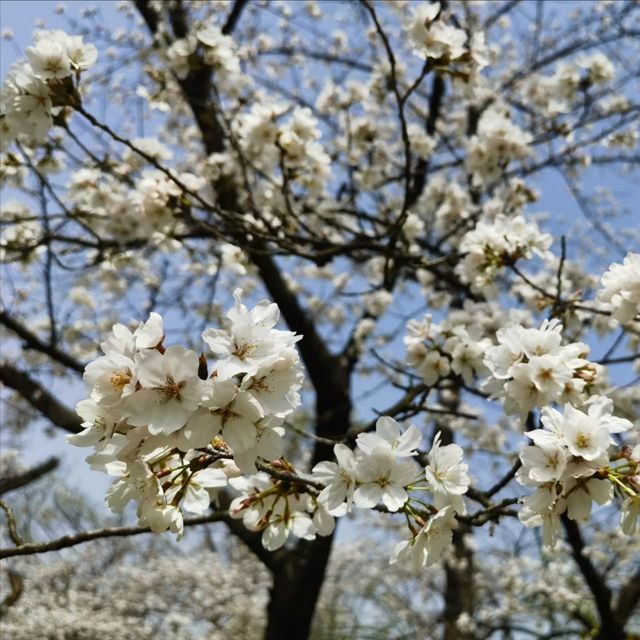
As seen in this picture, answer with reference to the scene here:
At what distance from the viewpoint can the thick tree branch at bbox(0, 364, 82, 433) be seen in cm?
390

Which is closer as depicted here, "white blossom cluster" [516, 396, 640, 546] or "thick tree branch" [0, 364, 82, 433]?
"white blossom cluster" [516, 396, 640, 546]

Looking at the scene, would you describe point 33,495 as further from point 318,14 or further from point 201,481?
point 201,481

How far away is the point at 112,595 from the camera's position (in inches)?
356

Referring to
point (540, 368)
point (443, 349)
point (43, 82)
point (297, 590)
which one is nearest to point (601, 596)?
point (297, 590)

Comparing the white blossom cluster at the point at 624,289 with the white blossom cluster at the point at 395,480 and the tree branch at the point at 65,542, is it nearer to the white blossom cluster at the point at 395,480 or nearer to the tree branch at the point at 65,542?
the white blossom cluster at the point at 395,480

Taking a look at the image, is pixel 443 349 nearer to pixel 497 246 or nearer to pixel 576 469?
pixel 497 246

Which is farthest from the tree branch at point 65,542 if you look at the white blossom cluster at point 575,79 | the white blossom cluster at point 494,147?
the white blossom cluster at point 575,79

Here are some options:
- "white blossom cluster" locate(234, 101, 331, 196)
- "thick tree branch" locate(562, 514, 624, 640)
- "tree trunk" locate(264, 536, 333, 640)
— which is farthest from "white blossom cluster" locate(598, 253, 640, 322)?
"tree trunk" locate(264, 536, 333, 640)

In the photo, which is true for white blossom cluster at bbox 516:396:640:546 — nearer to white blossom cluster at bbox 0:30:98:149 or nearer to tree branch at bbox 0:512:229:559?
tree branch at bbox 0:512:229:559

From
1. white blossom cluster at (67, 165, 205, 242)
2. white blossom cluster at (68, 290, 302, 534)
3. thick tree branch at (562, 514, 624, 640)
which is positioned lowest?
white blossom cluster at (68, 290, 302, 534)

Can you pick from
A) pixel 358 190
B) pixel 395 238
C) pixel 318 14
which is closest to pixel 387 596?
pixel 358 190

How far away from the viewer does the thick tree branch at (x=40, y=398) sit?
3900mm

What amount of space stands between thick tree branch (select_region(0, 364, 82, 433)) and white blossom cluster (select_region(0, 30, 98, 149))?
2.12m

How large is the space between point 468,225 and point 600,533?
2.88 meters
